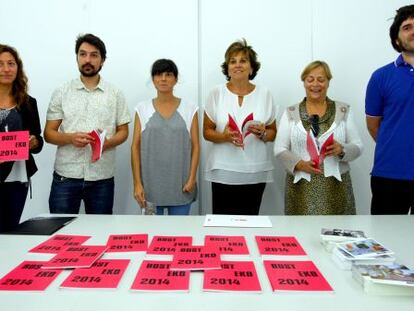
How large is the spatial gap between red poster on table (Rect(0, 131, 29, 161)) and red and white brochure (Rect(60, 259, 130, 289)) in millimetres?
936

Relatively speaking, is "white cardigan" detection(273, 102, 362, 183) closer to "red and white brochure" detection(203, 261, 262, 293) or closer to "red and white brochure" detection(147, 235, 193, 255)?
"red and white brochure" detection(147, 235, 193, 255)

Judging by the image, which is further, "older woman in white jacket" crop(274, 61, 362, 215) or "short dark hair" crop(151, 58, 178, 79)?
"short dark hair" crop(151, 58, 178, 79)

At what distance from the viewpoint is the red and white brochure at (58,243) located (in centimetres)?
138

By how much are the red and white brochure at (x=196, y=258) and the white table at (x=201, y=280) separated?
5 centimetres

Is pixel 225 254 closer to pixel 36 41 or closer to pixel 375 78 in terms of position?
pixel 375 78

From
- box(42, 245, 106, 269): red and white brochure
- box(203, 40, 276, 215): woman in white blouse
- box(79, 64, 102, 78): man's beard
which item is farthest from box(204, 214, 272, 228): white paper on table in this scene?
box(79, 64, 102, 78): man's beard

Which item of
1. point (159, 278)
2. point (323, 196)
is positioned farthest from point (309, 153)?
point (159, 278)

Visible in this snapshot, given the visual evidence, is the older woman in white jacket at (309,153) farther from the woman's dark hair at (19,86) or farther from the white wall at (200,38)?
the woman's dark hair at (19,86)

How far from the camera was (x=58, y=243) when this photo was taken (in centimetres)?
146

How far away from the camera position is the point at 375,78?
2.21 m


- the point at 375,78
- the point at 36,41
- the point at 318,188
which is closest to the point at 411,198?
the point at 318,188

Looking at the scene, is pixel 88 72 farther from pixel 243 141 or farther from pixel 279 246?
pixel 279 246

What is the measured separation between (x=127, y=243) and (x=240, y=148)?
1209mm

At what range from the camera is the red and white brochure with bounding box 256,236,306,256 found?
1.36m
